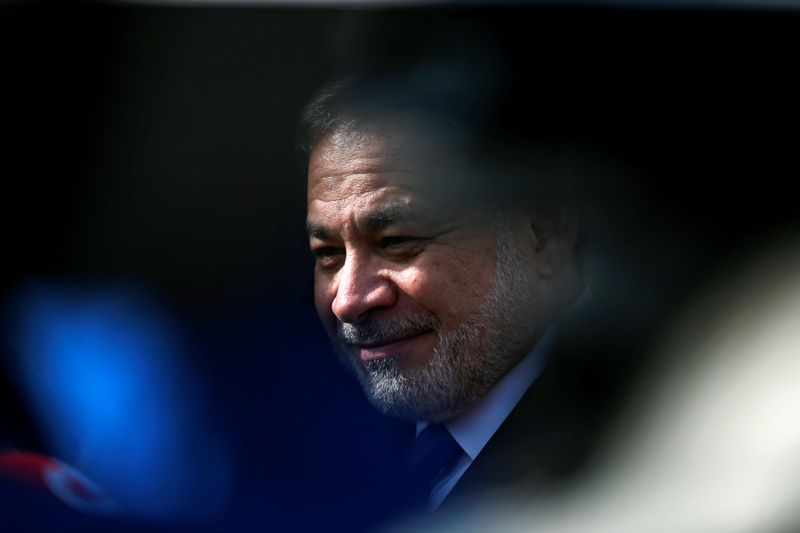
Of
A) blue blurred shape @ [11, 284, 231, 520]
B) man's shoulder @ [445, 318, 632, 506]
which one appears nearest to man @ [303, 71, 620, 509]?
man's shoulder @ [445, 318, 632, 506]

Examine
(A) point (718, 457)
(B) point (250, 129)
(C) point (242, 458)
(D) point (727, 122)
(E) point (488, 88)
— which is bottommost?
(A) point (718, 457)

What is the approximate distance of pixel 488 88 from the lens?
1.86 metres

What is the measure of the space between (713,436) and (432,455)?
0.68 m

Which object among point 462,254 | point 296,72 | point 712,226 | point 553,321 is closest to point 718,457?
point 712,226

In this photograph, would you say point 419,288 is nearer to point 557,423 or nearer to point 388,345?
point 388,345

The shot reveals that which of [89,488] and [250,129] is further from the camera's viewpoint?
[250,129]

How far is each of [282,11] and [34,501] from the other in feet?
2.82

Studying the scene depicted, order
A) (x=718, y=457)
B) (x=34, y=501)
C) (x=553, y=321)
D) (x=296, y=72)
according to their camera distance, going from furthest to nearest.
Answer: (x=553, y=321) < (x=296, y=72) < (x=34, y=501) < (x=718, y=457)

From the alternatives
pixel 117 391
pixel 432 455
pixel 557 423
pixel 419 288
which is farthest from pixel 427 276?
pixel 117 391

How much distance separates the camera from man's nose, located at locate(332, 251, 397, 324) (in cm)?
218

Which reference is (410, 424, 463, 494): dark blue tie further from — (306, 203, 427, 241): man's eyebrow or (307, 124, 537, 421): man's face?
(306, 203, 427, 241): man's eyebrow

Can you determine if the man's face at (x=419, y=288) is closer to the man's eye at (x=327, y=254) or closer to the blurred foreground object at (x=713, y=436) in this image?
the man's eye at (x=327, y=254)


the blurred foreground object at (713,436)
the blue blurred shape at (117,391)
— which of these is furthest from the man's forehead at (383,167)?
the blurred foreground object at (713,436)

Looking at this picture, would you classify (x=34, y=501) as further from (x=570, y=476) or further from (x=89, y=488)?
(x=570, y=476)
